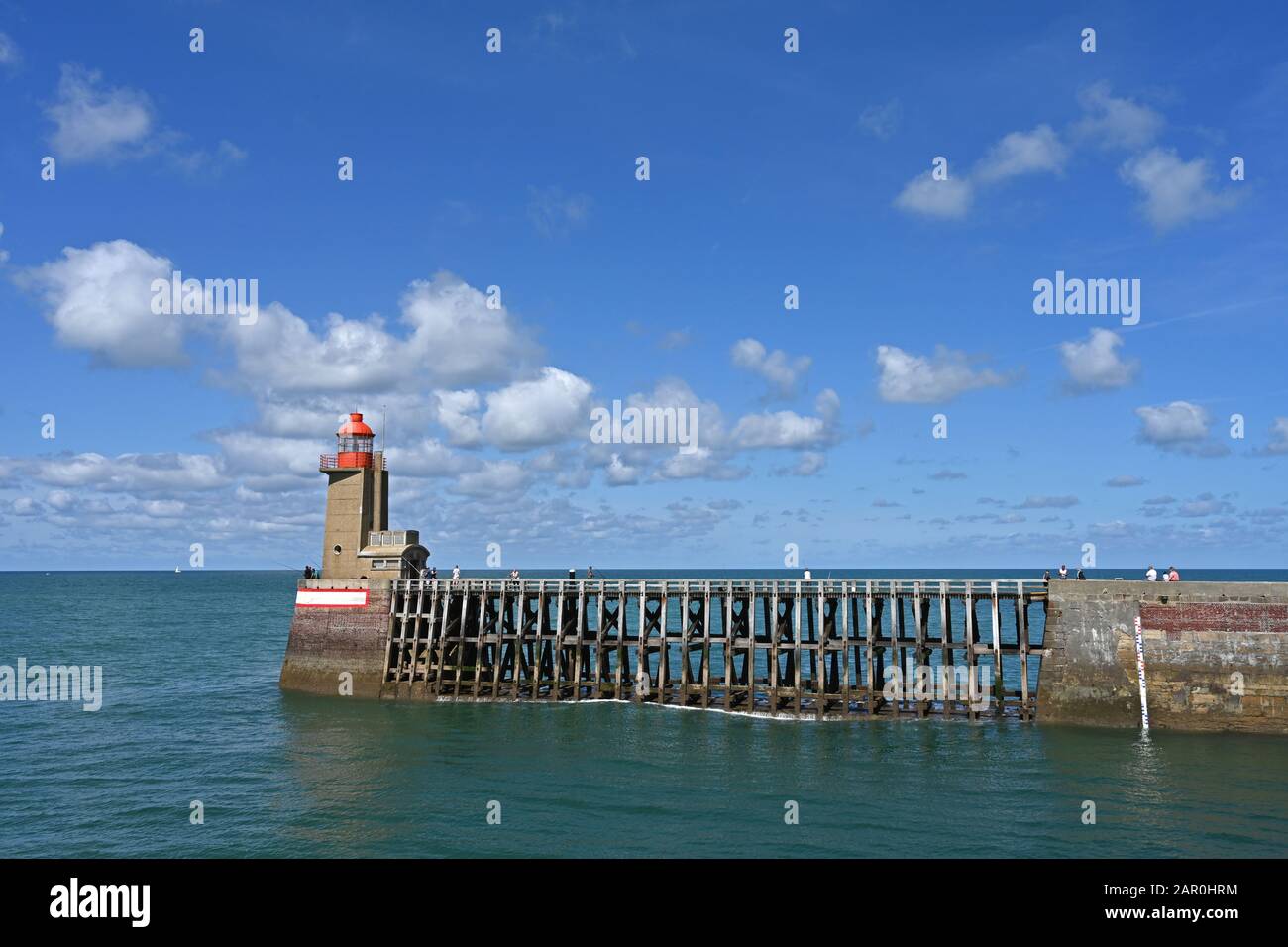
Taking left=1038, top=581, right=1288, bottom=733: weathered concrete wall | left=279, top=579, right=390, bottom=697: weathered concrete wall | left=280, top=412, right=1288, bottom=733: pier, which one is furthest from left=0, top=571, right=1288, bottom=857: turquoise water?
left=279, top=579, right=390, bottom=697: weathered concrete wall

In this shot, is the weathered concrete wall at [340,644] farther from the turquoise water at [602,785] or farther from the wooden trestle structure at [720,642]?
the turquoise water at [602,785]

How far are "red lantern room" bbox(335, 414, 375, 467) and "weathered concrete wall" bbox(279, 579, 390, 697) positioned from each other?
6.00 metres

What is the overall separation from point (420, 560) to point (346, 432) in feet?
24.2

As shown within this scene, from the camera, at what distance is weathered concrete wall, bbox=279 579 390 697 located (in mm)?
42812

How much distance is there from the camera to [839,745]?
32.0 m

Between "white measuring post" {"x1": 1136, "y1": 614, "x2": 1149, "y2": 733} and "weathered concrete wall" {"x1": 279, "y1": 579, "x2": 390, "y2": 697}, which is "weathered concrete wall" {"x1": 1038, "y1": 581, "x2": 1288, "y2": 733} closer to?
"white measuring post" {"x1": 1136, "y1": 614, "x2": 1149, "y2": 733}

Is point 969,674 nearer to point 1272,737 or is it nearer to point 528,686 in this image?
point 1272,737

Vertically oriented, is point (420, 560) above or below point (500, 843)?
above

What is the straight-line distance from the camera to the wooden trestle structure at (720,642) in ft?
118
